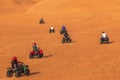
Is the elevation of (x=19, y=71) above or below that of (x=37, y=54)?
below

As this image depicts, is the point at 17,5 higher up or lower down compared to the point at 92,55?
higher up

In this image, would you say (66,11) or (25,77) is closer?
(25,77)

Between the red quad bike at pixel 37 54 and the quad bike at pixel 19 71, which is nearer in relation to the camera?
the quad bike at pixel 19 71

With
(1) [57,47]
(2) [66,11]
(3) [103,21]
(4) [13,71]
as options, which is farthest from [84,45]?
(2) [66,11]

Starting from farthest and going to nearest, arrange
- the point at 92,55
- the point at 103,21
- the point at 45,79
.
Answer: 1. the point at 103,21
2. the point at 92,55
3. the point at 45,79

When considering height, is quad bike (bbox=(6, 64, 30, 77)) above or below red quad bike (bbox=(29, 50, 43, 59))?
below

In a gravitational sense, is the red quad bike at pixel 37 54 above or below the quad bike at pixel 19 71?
above

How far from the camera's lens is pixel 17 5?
11062cm

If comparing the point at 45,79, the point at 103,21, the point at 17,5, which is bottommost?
the point at 45,79

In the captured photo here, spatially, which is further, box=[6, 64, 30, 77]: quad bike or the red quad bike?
the red quad bike

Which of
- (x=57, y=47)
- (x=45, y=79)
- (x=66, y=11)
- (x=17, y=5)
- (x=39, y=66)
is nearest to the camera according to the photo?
(x=45, y=79)

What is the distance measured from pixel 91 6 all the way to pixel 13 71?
58473 millimetres

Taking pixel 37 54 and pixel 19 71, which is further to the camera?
pixel 37 54

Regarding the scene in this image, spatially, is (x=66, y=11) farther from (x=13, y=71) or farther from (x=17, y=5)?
(x=13, y=71)
